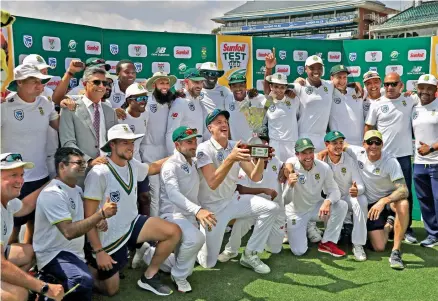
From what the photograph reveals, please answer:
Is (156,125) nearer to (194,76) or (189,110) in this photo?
(189,110)

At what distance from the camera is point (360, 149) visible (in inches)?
233

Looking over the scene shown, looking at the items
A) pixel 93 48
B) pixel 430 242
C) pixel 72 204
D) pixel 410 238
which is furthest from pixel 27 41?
pixel 430 242

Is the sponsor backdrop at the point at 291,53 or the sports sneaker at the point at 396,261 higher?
the sponsor backdrop at the point at 291,53

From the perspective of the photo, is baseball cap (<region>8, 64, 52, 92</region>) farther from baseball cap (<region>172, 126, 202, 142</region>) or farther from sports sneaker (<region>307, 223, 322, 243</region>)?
sports sneaker (<region>307, 223, 322, 243</region>)

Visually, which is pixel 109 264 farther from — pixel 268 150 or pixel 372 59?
pixel 372 59

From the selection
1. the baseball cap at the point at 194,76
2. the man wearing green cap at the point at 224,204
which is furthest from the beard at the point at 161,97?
the man wearing green cap at the point at 224,204

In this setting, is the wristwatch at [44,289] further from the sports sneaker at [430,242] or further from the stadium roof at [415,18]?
the stadium roof at [415,18]

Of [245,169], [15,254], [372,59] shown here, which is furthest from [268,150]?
[372,59]

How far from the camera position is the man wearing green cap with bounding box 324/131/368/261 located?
5.53 m

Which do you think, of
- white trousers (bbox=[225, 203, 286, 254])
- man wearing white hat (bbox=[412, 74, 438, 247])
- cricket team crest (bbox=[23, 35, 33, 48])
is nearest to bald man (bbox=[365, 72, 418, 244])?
man wearing white hat (bbox=[412, 74, 438, 247])

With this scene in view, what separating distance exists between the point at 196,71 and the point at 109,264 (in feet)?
9.96

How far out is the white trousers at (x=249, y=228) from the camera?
17.4 ft

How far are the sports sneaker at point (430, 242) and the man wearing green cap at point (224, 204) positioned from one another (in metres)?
2.10

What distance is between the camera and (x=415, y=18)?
47.9 meters
